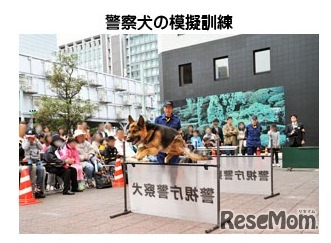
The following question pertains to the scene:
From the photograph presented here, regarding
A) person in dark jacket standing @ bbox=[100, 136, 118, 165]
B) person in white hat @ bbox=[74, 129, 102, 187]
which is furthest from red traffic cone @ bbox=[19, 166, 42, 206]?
person in dark jacket standing @ bbox=[100, 136, 118, 165]

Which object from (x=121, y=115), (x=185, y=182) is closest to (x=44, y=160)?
(x=185, y=182)

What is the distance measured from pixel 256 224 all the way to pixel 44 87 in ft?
103

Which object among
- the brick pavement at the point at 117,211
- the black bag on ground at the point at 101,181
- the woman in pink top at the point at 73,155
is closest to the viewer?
the brick pavement at the point at 117,211

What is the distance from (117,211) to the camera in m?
6.13

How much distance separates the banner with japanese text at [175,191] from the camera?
4941 mm

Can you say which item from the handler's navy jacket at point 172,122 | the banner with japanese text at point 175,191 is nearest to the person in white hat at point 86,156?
the banner with japanese text at point 175,191

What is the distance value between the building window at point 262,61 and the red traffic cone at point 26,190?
13.8 meters

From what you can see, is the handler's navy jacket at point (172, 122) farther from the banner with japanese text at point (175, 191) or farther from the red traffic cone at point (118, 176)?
the red traffic cone at point (118, 176)

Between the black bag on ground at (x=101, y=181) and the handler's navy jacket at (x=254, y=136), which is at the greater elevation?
the handler's navy jacket at (x=254, y=136)

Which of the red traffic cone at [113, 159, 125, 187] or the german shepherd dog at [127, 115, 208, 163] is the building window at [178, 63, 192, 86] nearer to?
the red traffic cone at [113, 159, 125, 187]

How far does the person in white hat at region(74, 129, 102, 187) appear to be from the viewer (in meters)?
9.19

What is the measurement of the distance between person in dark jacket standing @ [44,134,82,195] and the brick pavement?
0.34 metres

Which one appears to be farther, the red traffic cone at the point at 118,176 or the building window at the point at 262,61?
the building window at the point at 262,61

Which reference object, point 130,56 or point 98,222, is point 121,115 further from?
point 130,56
